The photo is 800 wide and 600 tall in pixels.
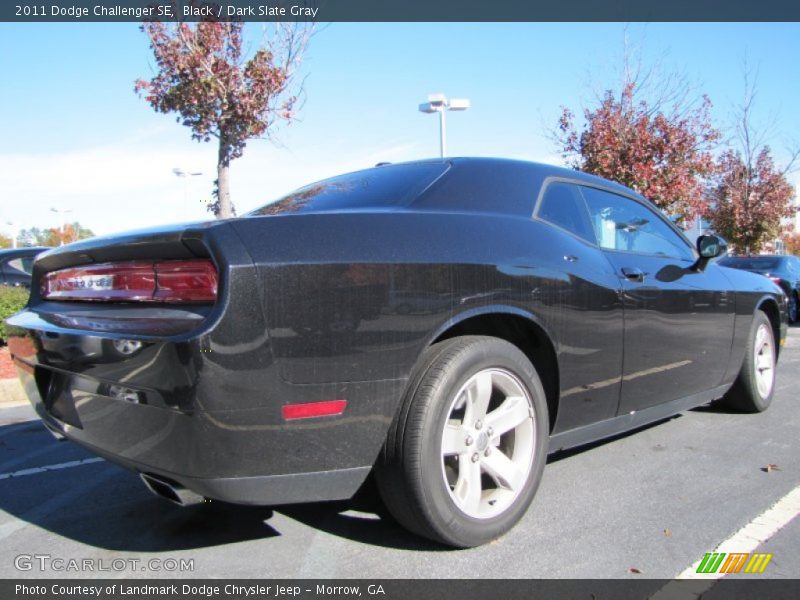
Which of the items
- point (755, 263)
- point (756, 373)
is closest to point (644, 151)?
point (755, 263)

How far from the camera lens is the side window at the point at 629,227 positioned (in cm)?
337

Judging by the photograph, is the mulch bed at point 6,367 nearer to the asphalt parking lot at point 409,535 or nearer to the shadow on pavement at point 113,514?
the asphalt parking lot at point 409,535

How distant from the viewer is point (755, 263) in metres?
13.2

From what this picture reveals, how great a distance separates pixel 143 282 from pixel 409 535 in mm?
1396

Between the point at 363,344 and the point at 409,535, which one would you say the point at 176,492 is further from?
the point at 409,535

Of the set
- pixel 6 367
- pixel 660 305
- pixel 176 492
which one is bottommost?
pixel 6 367

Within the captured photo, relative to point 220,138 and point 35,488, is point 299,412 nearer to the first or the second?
point 35,488

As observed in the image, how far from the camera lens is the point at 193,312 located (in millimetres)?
1987

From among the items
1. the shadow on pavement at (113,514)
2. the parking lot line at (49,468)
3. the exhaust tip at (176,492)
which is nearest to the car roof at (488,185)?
the exhaust tip at (176,492)

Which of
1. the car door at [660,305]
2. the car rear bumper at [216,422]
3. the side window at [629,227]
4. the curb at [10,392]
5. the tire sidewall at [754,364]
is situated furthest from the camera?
the curb at [10,392]

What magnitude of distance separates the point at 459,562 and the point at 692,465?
1.81 meters

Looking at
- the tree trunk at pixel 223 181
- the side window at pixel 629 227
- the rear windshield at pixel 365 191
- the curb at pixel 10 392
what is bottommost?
the curb at pixel 10 392

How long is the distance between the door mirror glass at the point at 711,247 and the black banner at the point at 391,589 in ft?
7.00

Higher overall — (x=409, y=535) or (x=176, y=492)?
(x=176, y=492)
